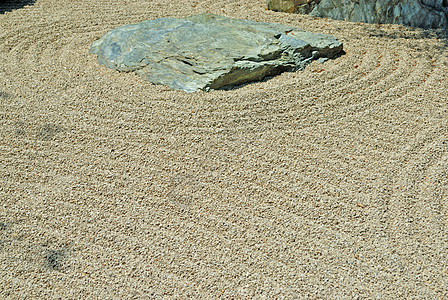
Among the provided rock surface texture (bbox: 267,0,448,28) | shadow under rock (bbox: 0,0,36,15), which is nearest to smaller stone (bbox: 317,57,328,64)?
rock surface texture (bbox: 267,0,448,28)

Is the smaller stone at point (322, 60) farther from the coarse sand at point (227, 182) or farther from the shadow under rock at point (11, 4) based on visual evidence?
the shadow under rock at point (11, 4)

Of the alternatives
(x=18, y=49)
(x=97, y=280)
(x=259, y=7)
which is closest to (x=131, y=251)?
(x=97, y=280)

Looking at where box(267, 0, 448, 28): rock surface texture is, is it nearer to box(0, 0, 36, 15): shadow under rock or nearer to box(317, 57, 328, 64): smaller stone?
box(317, 57, 328, 64): smaller stone

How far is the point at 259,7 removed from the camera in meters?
7.82

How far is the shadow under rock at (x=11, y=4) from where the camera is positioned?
7.61 m

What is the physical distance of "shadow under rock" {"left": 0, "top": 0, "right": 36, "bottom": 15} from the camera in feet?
25.0

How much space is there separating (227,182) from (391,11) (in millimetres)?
4775

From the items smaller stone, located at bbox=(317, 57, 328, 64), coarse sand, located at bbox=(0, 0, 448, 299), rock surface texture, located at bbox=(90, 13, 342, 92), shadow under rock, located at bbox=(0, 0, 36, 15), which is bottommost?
coarse sand, located at bbox=(0, 0, 448, 299)

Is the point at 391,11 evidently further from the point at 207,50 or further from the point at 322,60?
the point at 207,50

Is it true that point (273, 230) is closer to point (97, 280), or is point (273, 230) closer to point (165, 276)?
point (165, 276)

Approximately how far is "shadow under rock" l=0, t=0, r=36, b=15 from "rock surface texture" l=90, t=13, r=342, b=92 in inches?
102

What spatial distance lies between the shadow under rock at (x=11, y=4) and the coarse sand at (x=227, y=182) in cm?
226

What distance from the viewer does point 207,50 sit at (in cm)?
554

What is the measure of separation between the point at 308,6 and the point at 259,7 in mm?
909
